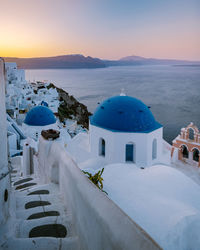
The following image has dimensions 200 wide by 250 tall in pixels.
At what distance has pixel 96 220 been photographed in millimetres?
1807

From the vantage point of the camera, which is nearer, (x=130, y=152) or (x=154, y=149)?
(x=130, y=152)

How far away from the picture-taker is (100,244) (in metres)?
1.72

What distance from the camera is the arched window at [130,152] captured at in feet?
27.5

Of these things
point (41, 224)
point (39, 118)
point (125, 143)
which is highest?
point (41, 224)

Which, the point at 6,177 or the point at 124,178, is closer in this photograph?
the point at 6,177

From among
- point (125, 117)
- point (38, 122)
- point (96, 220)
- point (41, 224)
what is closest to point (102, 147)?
point (125, 117)

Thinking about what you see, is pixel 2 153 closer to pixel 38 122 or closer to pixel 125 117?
pixel 125 117

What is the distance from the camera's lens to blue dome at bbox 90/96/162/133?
8.15m

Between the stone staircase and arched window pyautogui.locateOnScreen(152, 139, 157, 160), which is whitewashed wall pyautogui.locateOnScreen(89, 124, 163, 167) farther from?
the stone staircase

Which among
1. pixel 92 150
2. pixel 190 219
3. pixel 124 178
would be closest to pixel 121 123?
pixel 92 150

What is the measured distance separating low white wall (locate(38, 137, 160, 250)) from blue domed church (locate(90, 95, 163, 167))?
5231 mm

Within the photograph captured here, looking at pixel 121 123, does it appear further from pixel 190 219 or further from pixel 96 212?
pixel 96 212

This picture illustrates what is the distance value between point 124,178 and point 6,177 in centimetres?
333

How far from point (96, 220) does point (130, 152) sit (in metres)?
6.81
